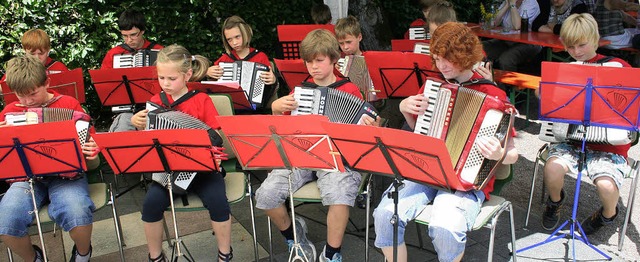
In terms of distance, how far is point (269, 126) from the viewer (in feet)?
10.4

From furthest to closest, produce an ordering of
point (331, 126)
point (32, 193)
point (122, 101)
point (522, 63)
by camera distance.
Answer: point (522, 63), point (122, 101), point (32, 193), point (331, 126)

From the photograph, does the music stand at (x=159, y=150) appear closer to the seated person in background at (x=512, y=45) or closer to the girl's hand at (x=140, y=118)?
the girl's hand at (x=140, y=118)

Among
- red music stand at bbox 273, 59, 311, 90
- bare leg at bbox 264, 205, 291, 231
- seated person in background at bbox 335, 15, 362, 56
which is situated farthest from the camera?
seated person in background at bbox 335, 15, 362, 56

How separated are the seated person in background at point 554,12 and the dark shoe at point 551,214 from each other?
3.51 m

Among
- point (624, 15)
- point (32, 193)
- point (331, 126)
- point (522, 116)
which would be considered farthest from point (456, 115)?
point (624, 15)

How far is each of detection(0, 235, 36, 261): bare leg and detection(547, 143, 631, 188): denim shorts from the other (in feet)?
11.1

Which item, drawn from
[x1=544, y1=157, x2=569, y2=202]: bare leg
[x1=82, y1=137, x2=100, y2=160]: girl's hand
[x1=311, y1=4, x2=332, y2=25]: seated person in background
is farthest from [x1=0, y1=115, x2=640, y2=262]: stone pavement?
[x1=311, y1=4, x2=332, y2=25]: seated person in background

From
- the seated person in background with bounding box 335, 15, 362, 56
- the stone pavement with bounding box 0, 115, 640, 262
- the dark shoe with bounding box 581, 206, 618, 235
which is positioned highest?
the seated person in background with bounding box 335, 15, 362, 56

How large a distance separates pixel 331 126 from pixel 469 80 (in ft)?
3.10

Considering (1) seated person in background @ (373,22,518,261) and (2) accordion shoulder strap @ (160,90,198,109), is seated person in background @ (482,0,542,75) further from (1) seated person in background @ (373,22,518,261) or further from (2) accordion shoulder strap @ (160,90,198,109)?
(2) accordion shoulder strap @ (160,90,198,109)

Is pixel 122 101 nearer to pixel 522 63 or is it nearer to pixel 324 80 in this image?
pixel 324 80

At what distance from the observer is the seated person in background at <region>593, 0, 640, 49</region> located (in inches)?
275

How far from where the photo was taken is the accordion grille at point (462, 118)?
3.17 m

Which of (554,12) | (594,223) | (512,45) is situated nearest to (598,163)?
(594,223)
